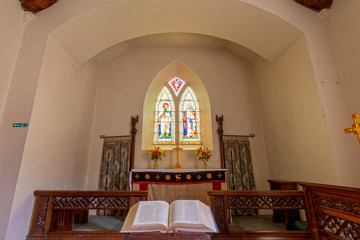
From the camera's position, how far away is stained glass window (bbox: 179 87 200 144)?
5.74 metres

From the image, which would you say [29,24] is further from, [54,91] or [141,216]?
[141,216]

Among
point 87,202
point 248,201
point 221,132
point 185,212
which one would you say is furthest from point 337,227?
point 221,132

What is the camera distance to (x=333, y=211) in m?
1.86

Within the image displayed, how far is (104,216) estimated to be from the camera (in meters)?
4.59

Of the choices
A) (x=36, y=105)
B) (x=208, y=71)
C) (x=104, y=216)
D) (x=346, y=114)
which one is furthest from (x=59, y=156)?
(x=346, y=114)

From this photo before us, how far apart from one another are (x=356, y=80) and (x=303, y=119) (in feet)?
3.26

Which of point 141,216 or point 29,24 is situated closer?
point 141,216

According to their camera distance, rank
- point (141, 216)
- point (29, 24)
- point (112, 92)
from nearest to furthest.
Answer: point (141, 216) < point (29, 24) < point (112, 92)

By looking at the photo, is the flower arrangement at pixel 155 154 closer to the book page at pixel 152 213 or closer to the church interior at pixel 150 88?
the church interior at pixel 150 88

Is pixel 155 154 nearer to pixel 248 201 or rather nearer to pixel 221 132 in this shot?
pixel 221 132

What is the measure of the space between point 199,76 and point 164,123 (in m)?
1.84

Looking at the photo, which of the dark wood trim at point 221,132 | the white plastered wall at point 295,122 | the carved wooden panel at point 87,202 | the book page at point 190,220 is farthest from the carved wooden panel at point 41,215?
the white plastered wall at point 295,122

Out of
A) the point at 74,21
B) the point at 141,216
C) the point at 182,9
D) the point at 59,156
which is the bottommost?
the point at 141,216

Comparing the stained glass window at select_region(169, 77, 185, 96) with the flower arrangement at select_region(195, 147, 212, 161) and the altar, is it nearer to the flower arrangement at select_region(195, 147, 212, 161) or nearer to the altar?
the flower arrangement at select_region(195, 147, 212, 161)
